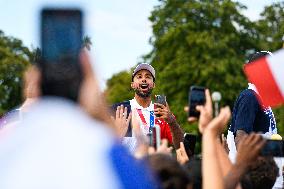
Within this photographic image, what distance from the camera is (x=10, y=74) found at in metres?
52.2

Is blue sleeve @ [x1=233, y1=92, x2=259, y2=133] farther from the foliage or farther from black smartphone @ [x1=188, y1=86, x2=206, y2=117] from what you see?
the foliage

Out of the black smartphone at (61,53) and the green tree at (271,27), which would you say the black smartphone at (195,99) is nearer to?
the black smartphone at (61,53)

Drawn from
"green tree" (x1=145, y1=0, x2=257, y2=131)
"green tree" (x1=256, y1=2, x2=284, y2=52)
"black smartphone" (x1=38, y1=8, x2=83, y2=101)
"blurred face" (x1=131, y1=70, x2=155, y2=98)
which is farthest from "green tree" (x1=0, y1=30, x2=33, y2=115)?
"black smartphone" (x1=38, y1=8, x2=83, y2=101)

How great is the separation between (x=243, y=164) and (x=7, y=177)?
1.20 metres

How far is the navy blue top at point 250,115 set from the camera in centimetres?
584

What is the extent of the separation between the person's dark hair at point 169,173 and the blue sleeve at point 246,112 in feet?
10.6

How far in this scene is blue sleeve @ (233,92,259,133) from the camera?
582 cm

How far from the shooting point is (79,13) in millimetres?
2352

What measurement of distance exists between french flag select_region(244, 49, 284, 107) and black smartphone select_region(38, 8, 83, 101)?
167cm

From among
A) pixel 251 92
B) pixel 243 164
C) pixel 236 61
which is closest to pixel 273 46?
pixel 236 61

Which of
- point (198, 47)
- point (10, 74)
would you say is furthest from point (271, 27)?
point (10, 74)

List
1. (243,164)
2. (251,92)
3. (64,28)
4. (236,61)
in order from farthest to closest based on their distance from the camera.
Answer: (236,61), (251,92), (243,164), (64,28)

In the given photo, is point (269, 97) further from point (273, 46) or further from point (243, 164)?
point (273, 46)

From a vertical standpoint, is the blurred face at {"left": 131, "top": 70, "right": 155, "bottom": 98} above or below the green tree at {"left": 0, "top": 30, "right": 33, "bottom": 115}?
below
